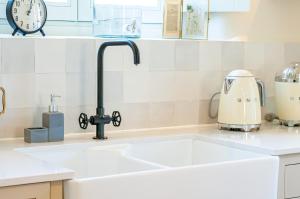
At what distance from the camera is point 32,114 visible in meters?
2.16

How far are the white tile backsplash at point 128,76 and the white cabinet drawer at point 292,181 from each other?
58 centimetres

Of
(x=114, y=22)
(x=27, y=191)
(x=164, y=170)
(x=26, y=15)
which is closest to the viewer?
(x=27, y=191)

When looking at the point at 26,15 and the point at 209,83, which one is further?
the point at 209,83

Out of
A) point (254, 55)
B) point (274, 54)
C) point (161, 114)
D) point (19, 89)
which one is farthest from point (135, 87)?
point (274, 54)

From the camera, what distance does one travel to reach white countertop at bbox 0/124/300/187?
5.14ft

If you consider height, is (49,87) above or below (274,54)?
below

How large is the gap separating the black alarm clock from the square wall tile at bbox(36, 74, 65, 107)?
0.60 feet

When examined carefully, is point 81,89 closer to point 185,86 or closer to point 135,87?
point 135,87

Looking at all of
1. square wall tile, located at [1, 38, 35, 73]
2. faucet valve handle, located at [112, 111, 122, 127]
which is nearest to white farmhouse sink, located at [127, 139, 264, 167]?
faucet valve handle, located at [112, 111, 122, 127]

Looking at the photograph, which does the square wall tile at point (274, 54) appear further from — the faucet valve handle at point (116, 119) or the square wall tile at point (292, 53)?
the faucet valve handle at point (116, 119)

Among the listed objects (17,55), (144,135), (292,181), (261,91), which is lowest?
(292,181)

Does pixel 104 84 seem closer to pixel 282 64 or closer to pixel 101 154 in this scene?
pixel 101 154

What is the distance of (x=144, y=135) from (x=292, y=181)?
0.57 m

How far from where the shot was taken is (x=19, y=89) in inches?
83.7
